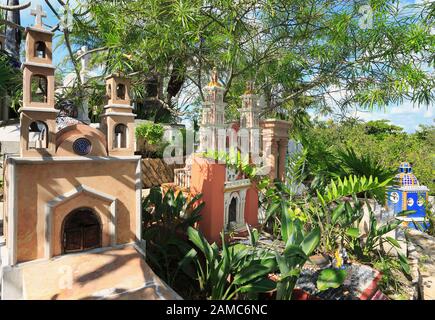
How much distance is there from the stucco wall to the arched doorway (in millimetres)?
124

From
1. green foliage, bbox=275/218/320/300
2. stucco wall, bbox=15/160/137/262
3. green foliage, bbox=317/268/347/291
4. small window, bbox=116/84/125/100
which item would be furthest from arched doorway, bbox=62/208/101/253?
green foliage, bbox=317/268/347/291

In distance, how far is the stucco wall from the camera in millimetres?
4480

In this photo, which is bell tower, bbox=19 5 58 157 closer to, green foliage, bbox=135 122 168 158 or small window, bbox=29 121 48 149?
small window, bbox=29 121 48 149

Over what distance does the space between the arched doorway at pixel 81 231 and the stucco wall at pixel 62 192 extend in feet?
0.41

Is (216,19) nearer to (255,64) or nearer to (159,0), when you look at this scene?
(159,0)

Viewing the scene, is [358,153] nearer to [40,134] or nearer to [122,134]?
[122,134]

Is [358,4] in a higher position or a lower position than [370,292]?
higher

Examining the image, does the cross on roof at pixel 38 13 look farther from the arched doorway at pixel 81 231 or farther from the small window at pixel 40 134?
the arched doorway at pixel 81 231

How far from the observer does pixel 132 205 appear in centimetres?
552

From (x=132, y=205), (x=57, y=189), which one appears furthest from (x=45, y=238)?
(x=132, y=205)

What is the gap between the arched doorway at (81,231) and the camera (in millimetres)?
4914

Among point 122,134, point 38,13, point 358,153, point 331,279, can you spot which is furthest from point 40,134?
point 358,153

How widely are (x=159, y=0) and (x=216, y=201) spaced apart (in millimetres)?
4632
